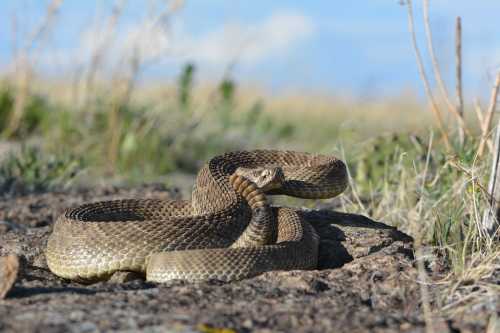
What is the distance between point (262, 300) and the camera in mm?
4113

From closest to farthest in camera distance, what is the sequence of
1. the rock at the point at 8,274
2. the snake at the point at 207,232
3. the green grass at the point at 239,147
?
the rock at the point at 8,274 < the snake at the point at 207,232 < the green grass at the point at 239,147

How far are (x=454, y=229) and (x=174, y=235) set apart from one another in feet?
6.58

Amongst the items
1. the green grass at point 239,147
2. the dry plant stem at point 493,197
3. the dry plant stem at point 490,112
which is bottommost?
the green grass at point 239,147

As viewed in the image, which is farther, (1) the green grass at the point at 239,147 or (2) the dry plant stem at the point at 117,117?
Answer: (2) the dry plant stem at the point at 117,117

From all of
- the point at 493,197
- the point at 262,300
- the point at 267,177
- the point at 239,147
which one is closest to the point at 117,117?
the point at 239,147

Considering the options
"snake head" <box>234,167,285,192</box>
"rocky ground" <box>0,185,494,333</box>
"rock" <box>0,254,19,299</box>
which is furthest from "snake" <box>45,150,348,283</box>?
"rock" <box>0,254,19,299</box>

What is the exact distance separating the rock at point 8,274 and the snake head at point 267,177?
84.1 inches

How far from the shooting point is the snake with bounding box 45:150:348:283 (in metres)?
4.64

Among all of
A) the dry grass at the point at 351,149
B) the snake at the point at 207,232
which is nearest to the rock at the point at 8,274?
the snake at the point at 207,232

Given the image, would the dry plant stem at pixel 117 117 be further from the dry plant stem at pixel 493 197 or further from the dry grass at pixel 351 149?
the dry plant stem at pixel 493 197

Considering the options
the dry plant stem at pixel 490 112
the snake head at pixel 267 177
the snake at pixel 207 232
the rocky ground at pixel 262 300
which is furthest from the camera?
the dry plant stem at pixel 490 112

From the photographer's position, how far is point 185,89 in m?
12.5

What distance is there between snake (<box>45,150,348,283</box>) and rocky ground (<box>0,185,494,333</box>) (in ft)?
0.36

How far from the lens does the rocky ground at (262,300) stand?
3641mm
